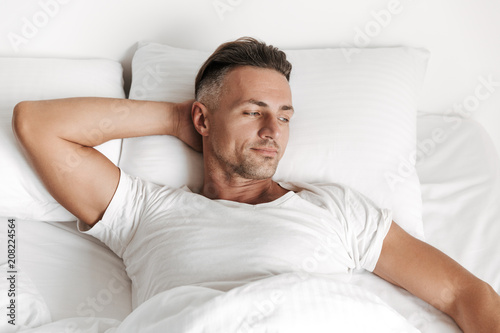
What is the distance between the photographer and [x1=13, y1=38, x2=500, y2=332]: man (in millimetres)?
1137

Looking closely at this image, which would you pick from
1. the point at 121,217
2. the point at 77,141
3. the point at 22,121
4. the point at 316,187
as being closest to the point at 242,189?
the point at 316,187

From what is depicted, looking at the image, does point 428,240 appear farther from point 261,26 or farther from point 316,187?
point 261,26

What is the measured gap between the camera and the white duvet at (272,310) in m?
0.90

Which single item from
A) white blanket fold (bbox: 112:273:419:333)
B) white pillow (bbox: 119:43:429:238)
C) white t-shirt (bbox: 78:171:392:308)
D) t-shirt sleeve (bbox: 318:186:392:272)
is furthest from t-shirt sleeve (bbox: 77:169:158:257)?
t-shirt sleeve (bbox: 318:186:392:272)

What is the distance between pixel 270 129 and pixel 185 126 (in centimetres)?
28

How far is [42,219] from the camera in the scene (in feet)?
4.62

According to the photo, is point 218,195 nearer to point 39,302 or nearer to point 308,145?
point 308,145

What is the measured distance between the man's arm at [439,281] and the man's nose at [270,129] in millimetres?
383

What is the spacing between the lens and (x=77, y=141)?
131 centimetres

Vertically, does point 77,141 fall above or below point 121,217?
above

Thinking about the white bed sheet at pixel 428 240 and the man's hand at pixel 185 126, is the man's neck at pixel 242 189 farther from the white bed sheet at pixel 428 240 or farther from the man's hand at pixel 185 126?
the white bed sheet at pixel 428 240

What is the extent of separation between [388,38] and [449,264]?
0.87 m

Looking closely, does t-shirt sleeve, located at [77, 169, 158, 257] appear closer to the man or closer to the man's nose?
the man

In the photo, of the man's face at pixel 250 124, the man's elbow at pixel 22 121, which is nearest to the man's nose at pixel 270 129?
the man's face at pixel 250 124
